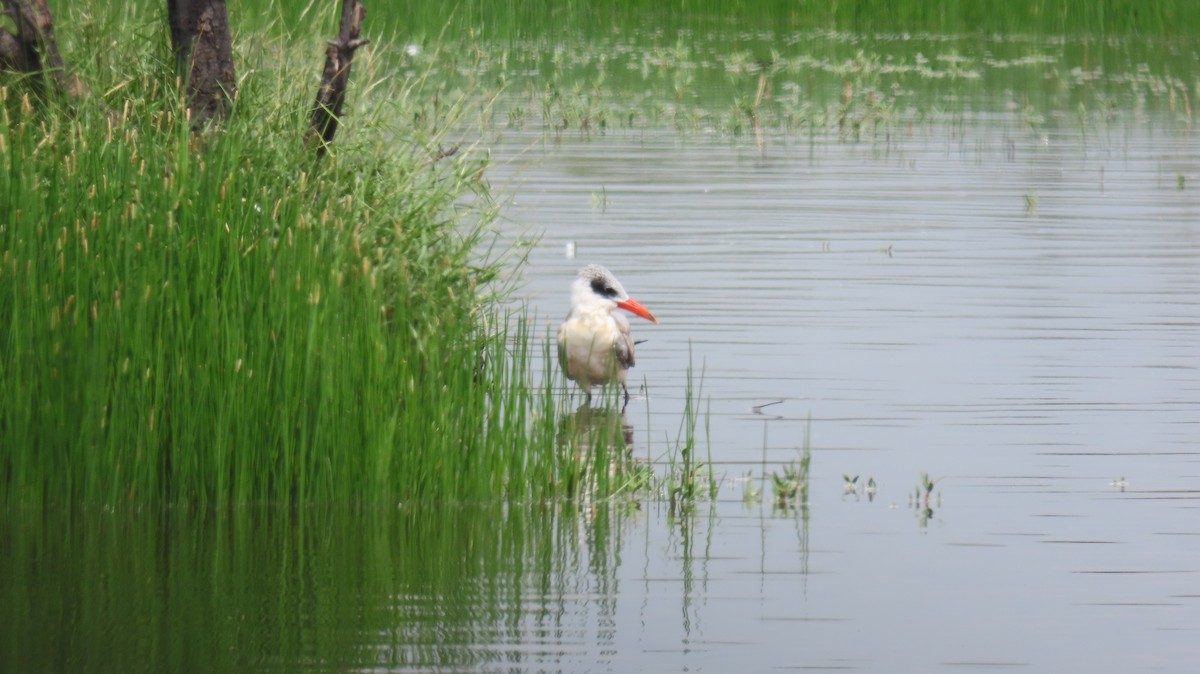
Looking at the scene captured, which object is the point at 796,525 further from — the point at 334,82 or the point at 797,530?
the point at 334,82

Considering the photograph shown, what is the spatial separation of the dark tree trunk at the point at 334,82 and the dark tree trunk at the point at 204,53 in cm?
41

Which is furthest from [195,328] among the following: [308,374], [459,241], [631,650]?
[459,241]

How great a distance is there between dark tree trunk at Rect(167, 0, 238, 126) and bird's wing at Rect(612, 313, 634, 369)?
6.82ft

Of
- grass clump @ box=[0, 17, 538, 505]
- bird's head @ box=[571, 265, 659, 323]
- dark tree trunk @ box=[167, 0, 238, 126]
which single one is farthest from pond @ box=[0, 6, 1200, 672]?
dark tree trunk @ box=[167, 0, 238, 126]

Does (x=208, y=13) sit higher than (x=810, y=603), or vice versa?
(x=208, y=13)

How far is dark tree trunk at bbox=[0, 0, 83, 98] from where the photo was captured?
883 centimetres

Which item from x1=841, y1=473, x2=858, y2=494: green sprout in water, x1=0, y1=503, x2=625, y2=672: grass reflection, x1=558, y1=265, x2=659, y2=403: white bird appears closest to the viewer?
x1=0, y1=503, x2=625, y2=672: grass reflection

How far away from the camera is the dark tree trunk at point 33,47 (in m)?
8.83

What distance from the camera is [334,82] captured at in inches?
348

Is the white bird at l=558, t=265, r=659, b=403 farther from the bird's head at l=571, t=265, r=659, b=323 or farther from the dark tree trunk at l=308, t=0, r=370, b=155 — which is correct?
the dark tree trunk at l=308, t=0, r=370, b=155

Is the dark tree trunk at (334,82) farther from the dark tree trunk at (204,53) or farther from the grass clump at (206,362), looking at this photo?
the grass clump at (206,362)

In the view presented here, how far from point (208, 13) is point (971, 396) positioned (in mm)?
3877

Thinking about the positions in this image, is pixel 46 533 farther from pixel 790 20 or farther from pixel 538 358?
pixel 790 20

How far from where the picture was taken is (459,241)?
9656mm
